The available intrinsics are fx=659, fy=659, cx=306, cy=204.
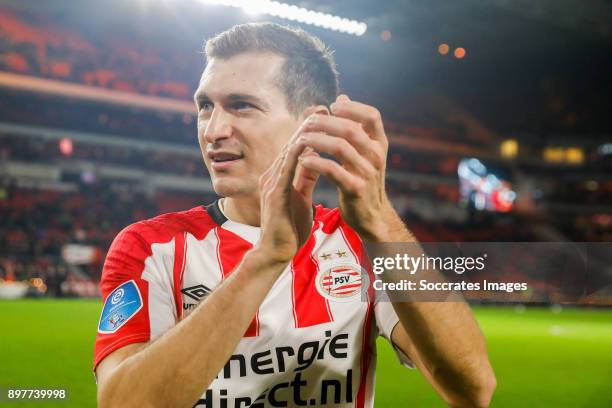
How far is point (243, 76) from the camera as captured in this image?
64.2 inches

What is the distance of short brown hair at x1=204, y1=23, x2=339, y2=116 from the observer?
1698mm

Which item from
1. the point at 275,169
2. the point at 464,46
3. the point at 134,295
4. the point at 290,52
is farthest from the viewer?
the point at 464,46

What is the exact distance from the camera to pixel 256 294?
120 cm

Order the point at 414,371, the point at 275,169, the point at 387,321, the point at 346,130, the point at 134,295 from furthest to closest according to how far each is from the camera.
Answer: the point at 414,371, the point at 387,321, the point at 134,295, the point at 275,169, the point at 346,130

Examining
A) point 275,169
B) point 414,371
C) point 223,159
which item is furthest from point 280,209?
point 414,371

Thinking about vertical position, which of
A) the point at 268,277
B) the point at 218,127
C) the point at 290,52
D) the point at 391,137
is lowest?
the point at 268,277

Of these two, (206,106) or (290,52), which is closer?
(206,106)

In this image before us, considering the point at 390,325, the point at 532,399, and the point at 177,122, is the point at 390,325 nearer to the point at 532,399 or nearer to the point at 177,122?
the point at 532,399

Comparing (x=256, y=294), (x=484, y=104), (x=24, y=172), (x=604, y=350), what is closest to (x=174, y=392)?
(x=256, y=294)

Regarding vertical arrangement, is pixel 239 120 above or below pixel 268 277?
above

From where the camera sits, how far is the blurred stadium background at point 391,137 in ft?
29.8

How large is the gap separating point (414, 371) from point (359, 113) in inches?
230

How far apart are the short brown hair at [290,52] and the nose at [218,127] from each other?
182 mm

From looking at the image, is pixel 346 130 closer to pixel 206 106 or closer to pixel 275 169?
pixel 275 169
